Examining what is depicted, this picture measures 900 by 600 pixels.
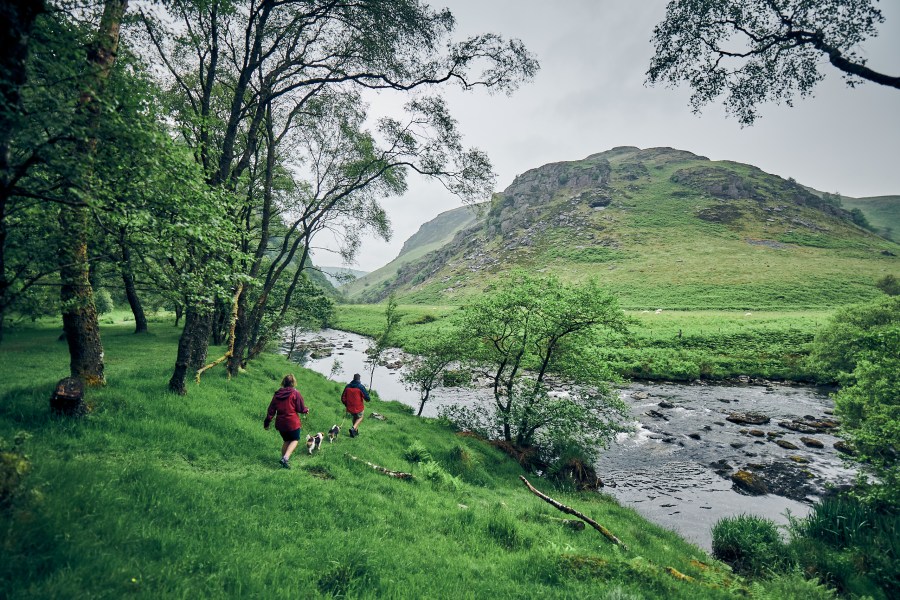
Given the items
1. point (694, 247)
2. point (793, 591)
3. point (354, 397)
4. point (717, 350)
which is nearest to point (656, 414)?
point (793, 591)

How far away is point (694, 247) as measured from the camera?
123 metres

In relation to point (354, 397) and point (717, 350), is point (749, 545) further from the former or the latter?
point (717, 350)

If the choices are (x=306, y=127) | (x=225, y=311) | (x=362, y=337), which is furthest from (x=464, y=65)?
(x=362, y=337)

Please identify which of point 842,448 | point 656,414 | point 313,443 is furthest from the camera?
point 656,414

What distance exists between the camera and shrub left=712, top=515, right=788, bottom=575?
1143cm

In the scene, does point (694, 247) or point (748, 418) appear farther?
point (694, 247)

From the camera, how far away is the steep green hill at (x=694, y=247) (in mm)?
86375

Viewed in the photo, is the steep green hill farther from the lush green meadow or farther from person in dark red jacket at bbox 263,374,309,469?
person in dark red jacket at bbox 263,374,309,469

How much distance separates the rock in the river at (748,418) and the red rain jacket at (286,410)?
1226 inches

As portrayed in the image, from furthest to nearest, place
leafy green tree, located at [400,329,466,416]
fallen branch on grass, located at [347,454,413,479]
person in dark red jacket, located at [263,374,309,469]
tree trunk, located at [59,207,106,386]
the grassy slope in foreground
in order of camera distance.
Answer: leafy green tree, located at [400,329,466,416] < fallen branch on grass, located at [347,454,413,479] < person in dark red jacket, located at [263,374,309,469] < tree trunk, located at [59,207,106,386] < the grassy slope in foreground

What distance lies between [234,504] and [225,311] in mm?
25608

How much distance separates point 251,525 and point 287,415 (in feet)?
13.8

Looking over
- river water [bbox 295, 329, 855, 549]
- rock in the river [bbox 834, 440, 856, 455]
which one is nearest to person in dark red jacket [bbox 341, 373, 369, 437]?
river water [bbox 295, 329, 855, 549]

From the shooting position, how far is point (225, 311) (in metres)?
28.3
